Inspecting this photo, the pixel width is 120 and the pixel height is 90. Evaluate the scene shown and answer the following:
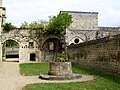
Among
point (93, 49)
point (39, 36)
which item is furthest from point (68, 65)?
point (39, 36)

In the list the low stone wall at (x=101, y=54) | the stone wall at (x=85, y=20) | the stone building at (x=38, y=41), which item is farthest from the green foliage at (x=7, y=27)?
the stone wall at (x=85, y=20)

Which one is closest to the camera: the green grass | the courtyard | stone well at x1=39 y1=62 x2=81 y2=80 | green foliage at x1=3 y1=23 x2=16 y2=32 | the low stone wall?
the courtyard

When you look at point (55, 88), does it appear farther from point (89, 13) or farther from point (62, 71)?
point (89, 13)

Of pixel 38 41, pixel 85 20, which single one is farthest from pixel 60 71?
pixel 85 20

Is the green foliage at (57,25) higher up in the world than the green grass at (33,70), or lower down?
higher up

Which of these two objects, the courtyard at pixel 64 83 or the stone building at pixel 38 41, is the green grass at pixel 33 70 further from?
the stone building at pixel 38 41

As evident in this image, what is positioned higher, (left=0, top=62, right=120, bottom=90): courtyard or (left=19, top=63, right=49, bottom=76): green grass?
(left=19, top=63, right=49, bottom=76): green grass

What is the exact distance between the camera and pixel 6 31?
3058 centimetres

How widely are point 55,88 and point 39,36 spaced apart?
22312 mm

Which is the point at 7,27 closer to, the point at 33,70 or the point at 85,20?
the point at 85,20

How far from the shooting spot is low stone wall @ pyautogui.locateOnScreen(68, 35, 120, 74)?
13.0m

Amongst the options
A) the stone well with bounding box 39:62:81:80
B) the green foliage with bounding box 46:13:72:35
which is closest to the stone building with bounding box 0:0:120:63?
the green foliage with bounding box 46:13:72:35

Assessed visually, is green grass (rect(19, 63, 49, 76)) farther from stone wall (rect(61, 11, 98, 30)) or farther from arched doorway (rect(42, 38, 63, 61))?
stone wall (rect(61, 11, 98, 30))

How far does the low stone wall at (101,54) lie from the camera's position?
510 inches
